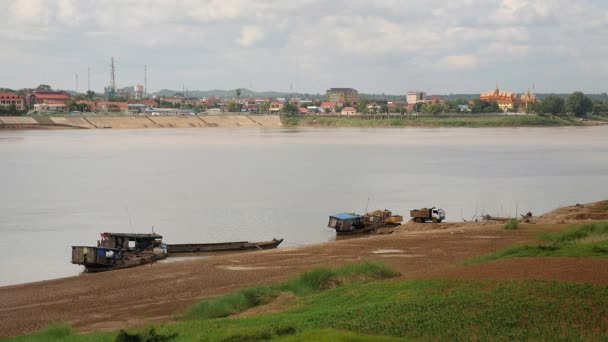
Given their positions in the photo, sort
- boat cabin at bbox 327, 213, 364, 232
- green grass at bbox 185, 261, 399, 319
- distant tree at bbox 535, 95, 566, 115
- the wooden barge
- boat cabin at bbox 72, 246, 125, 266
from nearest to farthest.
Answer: green grass at bbox 185, 261, 399, 319, boat cabin at bbox 72, 246, 125, 266, the wooden barge, boat cabin at bbox 327, 213, 364, 232, distant tree at bbox 535, 95, 566, 115

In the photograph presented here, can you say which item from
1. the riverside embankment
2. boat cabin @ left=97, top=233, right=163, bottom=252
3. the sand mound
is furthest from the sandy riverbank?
the riverside embankment

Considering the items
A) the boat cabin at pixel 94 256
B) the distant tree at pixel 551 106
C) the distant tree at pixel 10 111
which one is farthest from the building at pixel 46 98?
the boat cabin at pixel 94 256

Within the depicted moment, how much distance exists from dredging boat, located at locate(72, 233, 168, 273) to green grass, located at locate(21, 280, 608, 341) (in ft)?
35.1

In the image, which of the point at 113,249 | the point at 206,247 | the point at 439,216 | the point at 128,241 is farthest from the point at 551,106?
the point at 113,249

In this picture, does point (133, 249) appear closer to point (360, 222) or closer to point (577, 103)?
point (360, 222)

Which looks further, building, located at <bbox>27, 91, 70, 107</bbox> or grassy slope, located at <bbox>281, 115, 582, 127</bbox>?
building, located at <bbox>27, 91, 70, 107</bbox>

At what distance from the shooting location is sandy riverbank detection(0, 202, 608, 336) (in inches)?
656

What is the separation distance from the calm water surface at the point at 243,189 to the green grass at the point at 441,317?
13578mm

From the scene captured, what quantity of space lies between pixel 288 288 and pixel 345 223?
1424 cm

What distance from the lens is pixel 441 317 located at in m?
12.6

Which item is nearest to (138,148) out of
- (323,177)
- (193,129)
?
(323,177)

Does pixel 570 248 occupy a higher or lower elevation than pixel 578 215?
higher

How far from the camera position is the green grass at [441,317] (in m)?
11.6

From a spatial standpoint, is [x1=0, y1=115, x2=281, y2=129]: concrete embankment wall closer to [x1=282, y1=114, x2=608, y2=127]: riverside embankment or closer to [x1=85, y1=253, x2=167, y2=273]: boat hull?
[x1=282, y1=114, x2=608, y2=127]: riverside embankment
